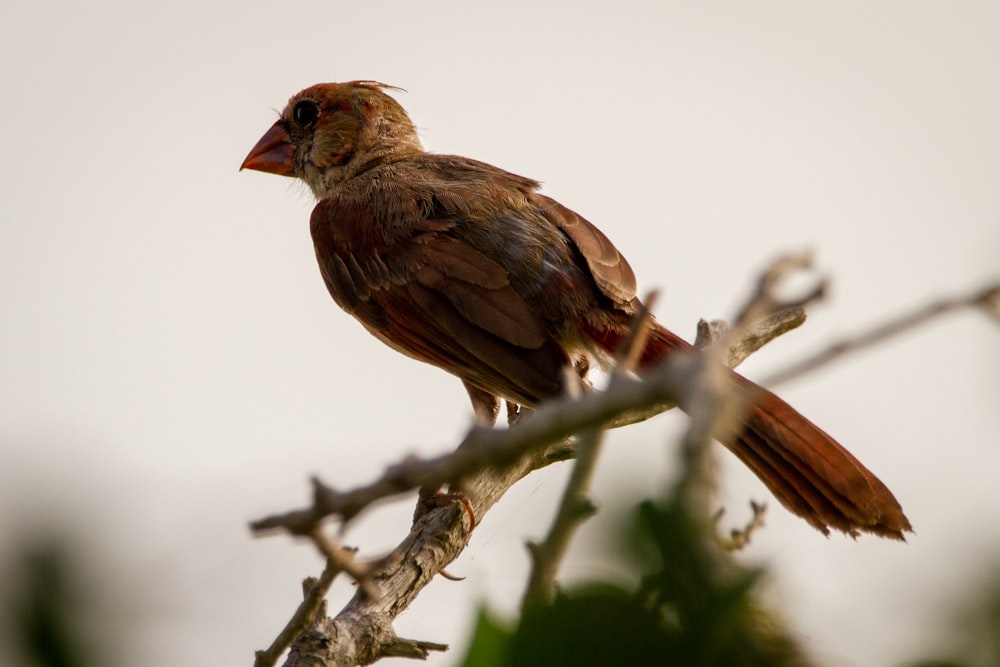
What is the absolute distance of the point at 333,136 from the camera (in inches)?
243

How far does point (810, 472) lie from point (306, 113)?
12.7 ft

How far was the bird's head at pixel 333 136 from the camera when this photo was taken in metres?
6.10

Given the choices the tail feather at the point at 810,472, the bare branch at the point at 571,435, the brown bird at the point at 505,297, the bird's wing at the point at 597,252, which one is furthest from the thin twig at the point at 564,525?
the bird's wing at the point at 597,252

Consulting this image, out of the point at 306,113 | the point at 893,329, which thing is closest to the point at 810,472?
→ the point at 893,329

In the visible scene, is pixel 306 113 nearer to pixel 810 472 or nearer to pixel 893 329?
pixel 810 472

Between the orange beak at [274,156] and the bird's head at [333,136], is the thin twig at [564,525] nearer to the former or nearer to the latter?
the bird's head at [333,136]

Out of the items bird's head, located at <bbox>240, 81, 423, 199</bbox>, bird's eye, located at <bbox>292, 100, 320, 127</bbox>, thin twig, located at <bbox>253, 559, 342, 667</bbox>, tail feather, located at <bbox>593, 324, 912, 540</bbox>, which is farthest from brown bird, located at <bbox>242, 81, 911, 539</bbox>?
thin twig, located at <bbox>253, 559, 342, 667</bbox>

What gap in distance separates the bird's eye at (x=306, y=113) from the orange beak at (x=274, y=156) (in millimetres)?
113

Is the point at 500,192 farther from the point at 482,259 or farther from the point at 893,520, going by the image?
the point at 893,520

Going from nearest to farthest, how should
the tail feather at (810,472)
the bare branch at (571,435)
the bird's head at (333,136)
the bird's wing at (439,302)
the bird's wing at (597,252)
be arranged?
1. the bare branch at (571,435)
2. the tail feather at (810,472)
3. the bird's wing at (439,302)
4. the bird's wing at (597,252)
5. the bird's head at (333,136)

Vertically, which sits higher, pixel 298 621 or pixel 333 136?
pixel 333 136

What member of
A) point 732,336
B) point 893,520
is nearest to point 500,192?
point 893,520

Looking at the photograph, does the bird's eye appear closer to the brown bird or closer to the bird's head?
the bird's head

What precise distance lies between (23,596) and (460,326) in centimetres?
319
